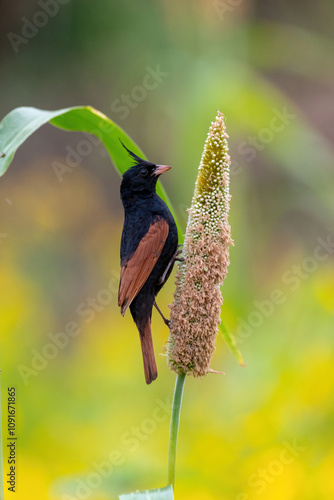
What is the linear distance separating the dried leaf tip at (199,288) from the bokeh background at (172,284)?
0.59 metres

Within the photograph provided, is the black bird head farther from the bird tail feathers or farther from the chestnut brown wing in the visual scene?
the bird tail feathers

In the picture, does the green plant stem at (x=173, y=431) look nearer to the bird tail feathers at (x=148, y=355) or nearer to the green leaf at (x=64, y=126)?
the bird tail feathers at (x=148, y=355)

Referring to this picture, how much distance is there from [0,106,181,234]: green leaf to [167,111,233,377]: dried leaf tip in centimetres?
18

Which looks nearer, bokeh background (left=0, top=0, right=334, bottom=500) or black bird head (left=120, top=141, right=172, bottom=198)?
black bird head (left=120, top=141, right=172, bottom=198)

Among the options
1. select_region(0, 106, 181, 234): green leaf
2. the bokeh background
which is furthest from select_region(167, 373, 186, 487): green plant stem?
the bokeh background

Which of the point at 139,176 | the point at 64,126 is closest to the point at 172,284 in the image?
the point at 139,176

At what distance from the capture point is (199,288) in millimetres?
840

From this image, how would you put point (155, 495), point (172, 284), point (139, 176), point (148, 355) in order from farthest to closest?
point (172, 284) < point (139, 176) < point (148, 355) < point (155, 495)

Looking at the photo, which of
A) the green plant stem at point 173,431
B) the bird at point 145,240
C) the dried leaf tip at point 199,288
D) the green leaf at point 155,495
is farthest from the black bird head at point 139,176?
the green leaf at point 155,495

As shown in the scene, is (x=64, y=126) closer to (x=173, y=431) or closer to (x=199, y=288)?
(x=199, y=288)

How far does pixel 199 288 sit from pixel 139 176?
0.27 meters

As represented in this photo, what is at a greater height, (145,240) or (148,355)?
(145,240)

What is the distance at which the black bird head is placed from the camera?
3.29 ft

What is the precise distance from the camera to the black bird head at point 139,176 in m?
1.00
